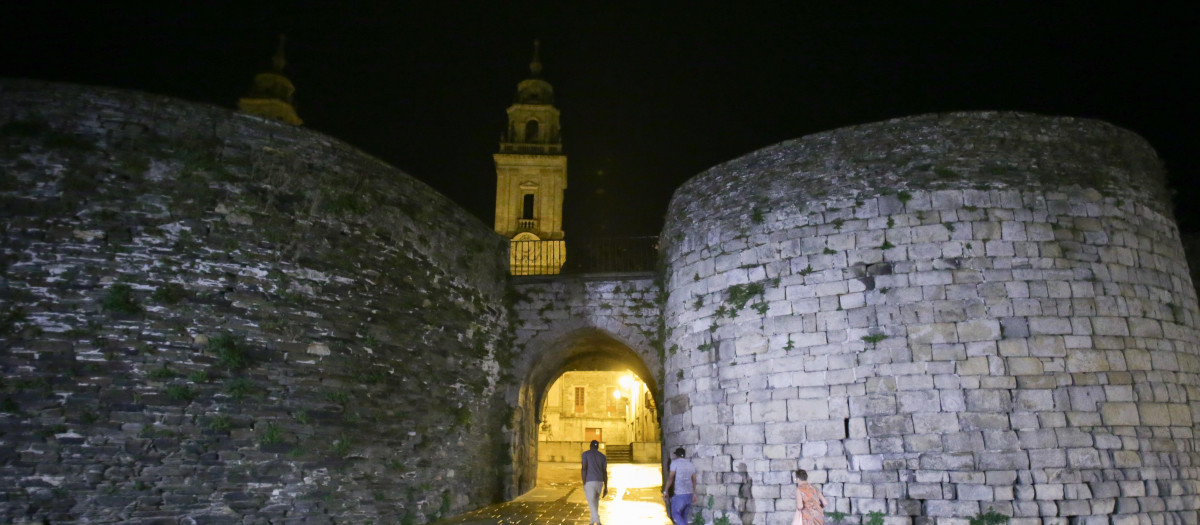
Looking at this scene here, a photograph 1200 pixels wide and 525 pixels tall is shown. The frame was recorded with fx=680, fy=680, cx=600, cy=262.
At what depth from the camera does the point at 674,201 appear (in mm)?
12141

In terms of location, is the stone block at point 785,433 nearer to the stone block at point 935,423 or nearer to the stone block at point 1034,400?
the stone block at point 935,423

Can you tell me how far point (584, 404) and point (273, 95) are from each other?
21.1 meters

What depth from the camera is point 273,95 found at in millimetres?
31516

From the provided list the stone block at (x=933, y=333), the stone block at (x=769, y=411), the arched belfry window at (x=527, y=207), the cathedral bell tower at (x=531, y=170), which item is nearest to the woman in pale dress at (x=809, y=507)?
the stone block at (x=769, y=411)

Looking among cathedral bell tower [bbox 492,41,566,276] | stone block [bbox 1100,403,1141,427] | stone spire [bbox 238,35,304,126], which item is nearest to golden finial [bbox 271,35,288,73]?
stone spire [bbox 238,35,304,126]

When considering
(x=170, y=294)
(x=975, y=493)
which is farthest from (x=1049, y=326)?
(x=170, y=294)

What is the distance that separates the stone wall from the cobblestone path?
1103 millimetres

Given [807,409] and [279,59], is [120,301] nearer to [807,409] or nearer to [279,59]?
[807,409]

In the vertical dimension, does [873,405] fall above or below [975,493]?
above

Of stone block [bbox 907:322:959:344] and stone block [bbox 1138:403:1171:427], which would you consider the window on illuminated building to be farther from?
stone block [bbox 1138:403:1171:427]

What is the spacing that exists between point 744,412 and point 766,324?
1.30m

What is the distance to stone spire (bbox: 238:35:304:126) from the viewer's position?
103 ft

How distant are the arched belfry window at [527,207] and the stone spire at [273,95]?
11.7 meters

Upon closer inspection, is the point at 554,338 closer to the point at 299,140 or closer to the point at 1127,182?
the point at 299,140
